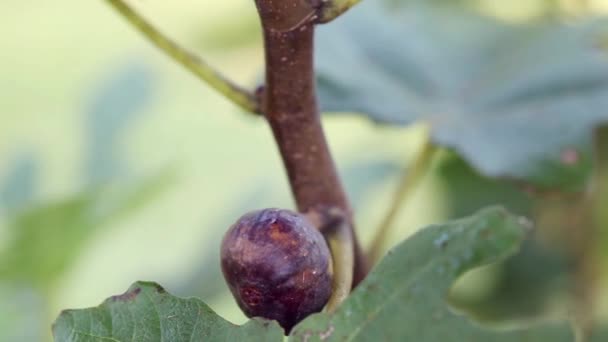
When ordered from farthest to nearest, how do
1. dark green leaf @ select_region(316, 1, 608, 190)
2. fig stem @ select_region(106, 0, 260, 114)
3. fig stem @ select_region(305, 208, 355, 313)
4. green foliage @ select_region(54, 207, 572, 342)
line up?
1. dark green leaf @ select_region(316, 1, 608, 190)
2. fig stem @ select_region(106, 0, 260, 114)
3. fig stem @ select_region(305, 208, 355, 313)
4. green foliage @ select_region(54, 207, 572, 342)

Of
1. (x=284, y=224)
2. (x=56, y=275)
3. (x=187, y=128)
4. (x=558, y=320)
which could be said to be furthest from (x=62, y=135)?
(x=558, y=320)

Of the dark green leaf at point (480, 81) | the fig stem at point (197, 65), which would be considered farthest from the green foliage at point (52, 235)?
the fig stem at point (197, 65)

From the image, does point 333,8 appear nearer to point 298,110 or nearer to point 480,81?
point 298,110

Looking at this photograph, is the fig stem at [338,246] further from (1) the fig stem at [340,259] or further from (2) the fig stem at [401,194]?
(2) the fig stem at [401,194]

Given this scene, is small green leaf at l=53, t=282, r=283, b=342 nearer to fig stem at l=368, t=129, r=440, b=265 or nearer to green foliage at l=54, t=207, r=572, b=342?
green foliage at l=54, t=207, r=572, b=342

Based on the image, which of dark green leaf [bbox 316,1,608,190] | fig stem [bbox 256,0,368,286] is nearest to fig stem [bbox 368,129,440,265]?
dark green leaf [bbox 316,1,608,190]

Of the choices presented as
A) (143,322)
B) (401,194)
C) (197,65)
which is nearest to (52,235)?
(401,194)
